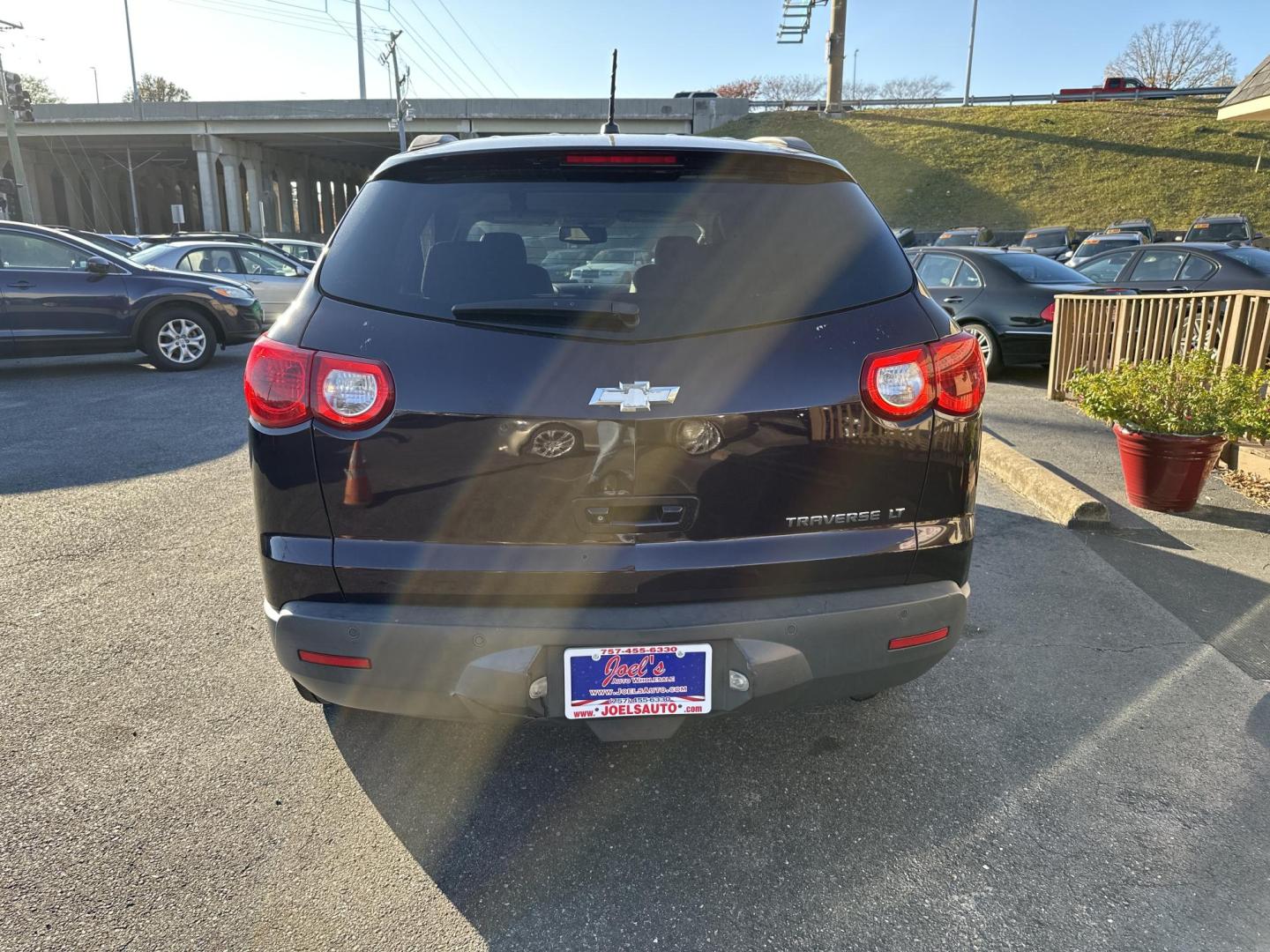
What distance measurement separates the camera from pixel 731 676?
2.16 metres

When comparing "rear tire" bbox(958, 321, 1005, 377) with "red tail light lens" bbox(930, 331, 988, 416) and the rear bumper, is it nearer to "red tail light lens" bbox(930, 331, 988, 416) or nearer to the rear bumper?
"red tail light lens" bbox(930, 331, 988, 416)

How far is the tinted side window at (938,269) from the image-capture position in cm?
1058

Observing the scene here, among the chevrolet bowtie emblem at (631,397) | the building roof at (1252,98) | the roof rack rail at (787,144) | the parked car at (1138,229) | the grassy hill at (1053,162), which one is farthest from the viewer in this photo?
the grassy hill at (1053,162)

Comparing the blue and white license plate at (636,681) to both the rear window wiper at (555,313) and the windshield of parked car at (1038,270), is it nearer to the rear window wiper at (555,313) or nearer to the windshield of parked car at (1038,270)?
the rear window wiper at (555,313)

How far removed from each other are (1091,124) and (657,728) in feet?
180

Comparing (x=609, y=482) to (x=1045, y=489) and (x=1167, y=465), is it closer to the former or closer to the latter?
(x=1045, y=489)

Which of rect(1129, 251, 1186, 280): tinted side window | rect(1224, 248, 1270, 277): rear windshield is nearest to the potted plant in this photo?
rect(1224, 248, 1270, 277): rear windshield

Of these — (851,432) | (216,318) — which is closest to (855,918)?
(851,432)

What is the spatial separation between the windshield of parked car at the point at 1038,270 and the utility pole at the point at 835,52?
45536mm

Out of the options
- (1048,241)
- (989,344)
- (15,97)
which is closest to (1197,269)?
(989,344)

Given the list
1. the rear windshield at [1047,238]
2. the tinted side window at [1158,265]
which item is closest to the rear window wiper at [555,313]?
the tinted side window at [1158,265]

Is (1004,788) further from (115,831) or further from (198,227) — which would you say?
(198,227)

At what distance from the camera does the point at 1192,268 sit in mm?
10508

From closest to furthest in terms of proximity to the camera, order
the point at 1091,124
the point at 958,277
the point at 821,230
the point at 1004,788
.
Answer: the point at 821,230 < the point at 1004,788 < the point at 958,277 < the point at 1091,124
